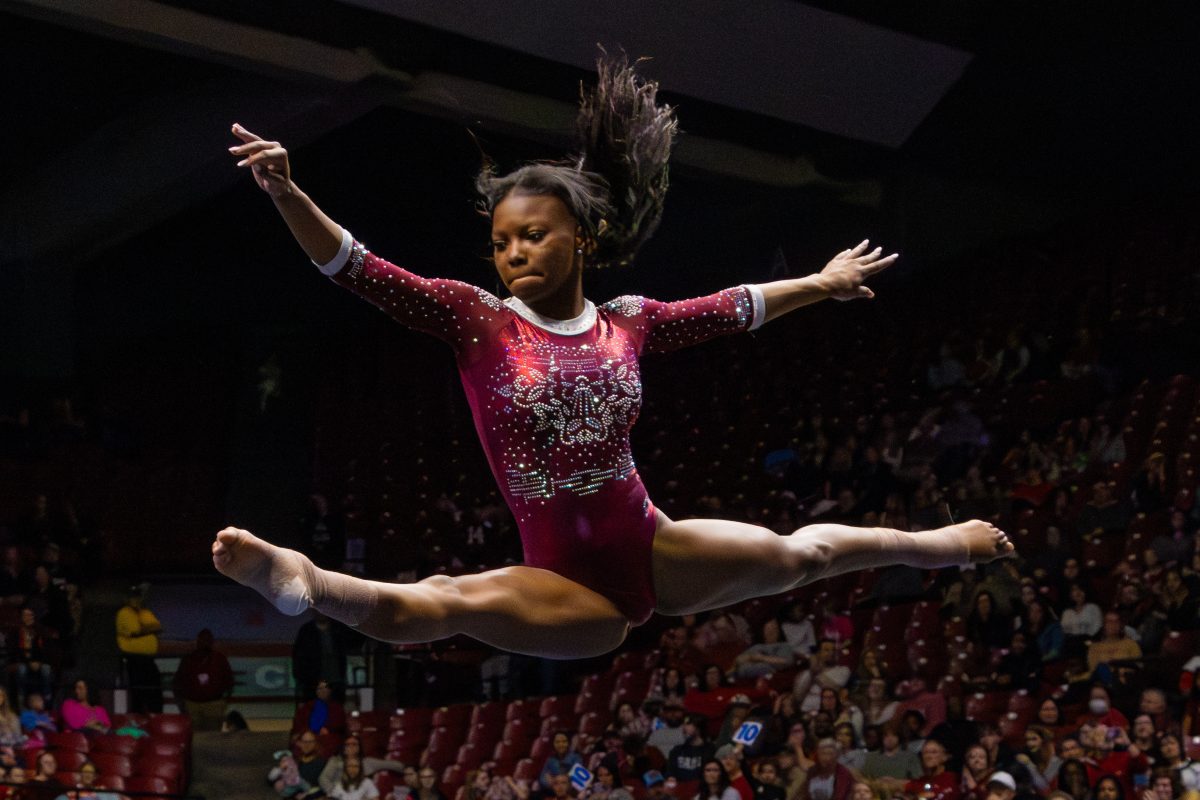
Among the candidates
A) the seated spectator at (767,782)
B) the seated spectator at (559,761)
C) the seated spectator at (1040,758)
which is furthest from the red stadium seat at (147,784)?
the seated spectator at (1040,758)

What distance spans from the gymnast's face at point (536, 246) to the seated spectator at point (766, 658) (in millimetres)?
6279

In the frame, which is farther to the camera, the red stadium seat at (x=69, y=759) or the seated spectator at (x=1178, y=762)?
the red stadium seat at (x=69, y=759)

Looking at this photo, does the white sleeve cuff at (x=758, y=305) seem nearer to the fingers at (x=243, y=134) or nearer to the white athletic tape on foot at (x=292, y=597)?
the fingers at (x=243, y=134)

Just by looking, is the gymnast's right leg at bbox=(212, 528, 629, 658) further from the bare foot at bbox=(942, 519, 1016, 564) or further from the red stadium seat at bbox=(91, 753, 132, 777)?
the red stadium seat at bbox=(91, 753, 132, 777)

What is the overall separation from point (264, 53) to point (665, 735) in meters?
5.91

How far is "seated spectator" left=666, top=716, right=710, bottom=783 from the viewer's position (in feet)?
28.0

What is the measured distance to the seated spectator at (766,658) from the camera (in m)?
9.60

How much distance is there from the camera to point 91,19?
1099 centimetres

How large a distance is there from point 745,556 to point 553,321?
755 millimetres

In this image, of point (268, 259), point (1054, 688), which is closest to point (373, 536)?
point (268, 259)

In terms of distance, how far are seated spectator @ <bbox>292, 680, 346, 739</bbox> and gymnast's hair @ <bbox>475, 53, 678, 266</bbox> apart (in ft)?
22.3

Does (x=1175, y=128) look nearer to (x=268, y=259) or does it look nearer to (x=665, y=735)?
(x=665, y=735)

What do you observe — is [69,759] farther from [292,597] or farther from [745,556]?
[292,597]

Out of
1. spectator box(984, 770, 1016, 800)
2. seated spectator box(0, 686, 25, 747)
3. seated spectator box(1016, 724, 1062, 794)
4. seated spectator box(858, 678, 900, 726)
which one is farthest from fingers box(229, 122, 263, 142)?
seated spectator box(0, 686, 25, 747)
